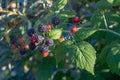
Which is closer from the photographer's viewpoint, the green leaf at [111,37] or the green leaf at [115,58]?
the green leaf at [115,58]

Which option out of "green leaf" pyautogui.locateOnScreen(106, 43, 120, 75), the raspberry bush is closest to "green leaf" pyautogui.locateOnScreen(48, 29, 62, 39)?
the raspberry bush

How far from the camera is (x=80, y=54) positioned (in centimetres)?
138

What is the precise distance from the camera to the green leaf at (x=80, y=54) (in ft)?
4.44

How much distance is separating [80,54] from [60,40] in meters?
0.24

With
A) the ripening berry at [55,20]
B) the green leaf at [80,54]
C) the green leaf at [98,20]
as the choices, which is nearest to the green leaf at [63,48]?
the green leaf at [80,54]

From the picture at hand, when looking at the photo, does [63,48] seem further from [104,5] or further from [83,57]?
[104,5]

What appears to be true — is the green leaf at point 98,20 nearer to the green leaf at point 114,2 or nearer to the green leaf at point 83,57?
the green leaf at point 114,2

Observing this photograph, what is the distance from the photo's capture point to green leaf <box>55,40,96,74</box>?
4.44 ft

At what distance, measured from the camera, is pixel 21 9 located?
221cm

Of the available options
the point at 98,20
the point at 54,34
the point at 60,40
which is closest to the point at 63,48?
the point at 54,34

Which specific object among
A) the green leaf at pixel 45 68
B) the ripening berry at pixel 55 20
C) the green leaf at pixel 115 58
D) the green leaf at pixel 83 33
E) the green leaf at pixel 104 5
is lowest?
the green leaf at pixel 45 68

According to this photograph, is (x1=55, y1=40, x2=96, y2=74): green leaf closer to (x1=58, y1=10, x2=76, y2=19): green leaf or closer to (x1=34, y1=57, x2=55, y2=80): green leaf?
(x1=58, y1=10, x2=76, y2=19): green leaf

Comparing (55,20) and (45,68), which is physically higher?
(55,20)

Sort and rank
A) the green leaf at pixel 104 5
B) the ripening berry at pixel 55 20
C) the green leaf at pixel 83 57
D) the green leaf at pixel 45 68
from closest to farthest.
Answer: the green leaf at pixel 83 57
the ripening berry at pixel 55 20
the green leaf at pixel 104 5
the green leaf at pixel 45 68
